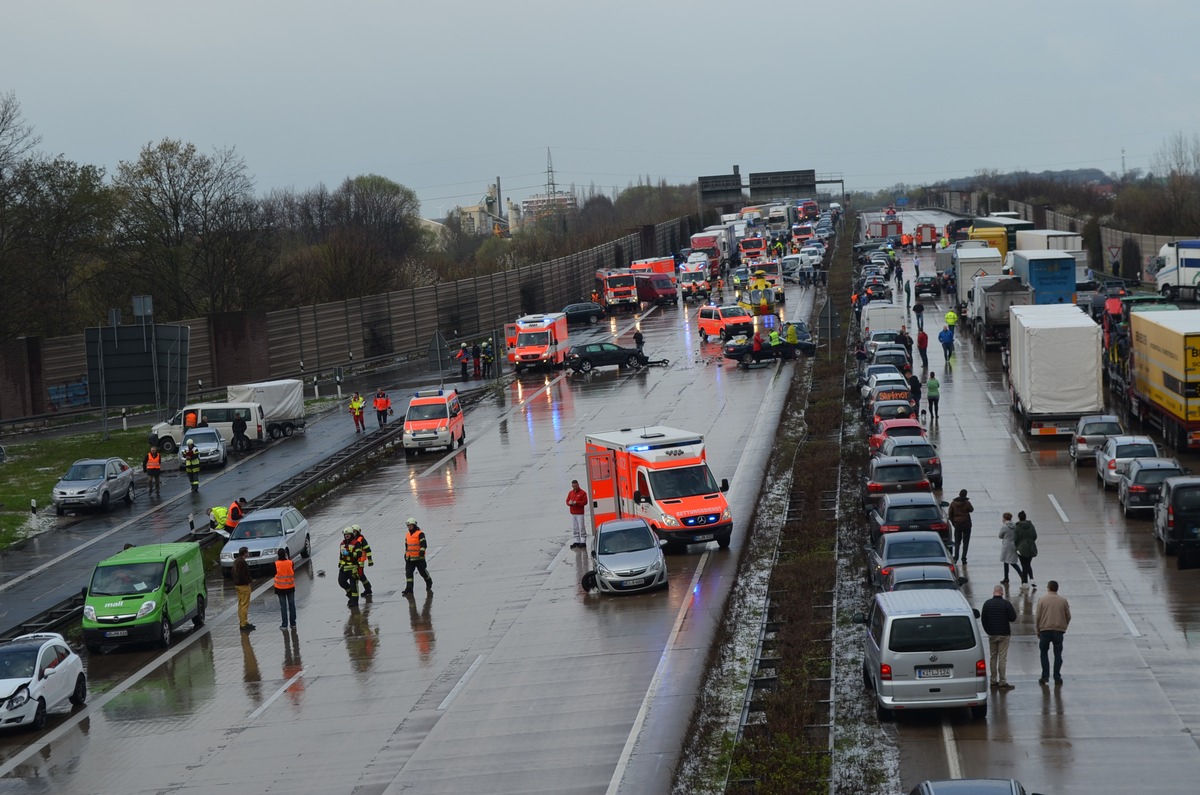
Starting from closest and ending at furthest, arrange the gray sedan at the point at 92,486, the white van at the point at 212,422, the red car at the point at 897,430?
the red car at the point at 897,430
the gray sedan at the point at 92,486
the white van at the point at 212,422

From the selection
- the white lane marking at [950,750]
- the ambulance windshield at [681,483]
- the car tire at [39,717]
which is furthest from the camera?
the ambulance windshield at [681,483]

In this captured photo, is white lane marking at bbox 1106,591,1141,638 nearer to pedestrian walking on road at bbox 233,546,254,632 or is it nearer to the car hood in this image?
the car hood

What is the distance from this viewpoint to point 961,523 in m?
27.0

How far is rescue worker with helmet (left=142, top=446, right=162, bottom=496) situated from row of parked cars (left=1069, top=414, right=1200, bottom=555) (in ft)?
86.0

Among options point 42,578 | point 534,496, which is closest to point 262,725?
point 42,578

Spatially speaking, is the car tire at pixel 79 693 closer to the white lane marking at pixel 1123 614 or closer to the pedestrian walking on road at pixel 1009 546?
the pedestrian walking on road at pixel 1009 546

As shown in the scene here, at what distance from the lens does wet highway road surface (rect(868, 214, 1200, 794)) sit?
16406 millimetres

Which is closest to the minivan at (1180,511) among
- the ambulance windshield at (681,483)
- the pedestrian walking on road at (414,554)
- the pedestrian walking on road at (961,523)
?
the pedestrian walking on road at (961,523)

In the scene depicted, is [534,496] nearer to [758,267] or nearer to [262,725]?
[262,725]

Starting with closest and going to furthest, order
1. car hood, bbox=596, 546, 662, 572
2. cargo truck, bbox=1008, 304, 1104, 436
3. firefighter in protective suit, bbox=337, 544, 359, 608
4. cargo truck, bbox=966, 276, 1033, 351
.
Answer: car hood, bbox=596, 546, 662, 572
firefighter in protective suit, bbox=337, 544, 359, 608
cargo truck, bbox=1008, 304, 1104, 436
cargo truck, bbox=966, 276, 1033, 351

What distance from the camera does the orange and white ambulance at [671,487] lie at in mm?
30062

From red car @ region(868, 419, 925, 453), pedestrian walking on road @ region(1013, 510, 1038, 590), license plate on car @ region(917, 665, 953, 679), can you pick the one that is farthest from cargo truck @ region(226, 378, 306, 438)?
license plate on car @ region(917, 665, 953, 679)

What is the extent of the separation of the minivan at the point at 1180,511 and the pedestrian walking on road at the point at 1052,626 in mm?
7880

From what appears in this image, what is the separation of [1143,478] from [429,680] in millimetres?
15891
